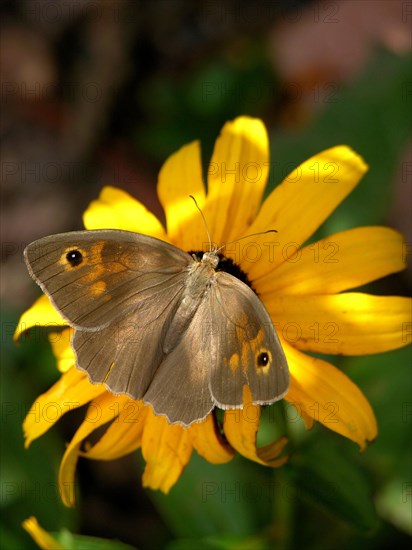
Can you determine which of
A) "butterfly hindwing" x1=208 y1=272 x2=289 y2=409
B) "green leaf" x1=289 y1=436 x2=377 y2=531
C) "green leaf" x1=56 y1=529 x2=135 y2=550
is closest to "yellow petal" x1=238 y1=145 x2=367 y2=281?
"butterfly hindwing" x1=208 y1=272 x2=289 y2=409

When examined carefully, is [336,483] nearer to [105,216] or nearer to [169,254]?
[169,254]

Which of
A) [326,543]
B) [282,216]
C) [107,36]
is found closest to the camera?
[282,216]

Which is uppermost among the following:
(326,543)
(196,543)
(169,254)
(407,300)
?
(169,254)

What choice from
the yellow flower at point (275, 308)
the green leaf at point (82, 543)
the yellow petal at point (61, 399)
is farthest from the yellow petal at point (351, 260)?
the green leaf at point (82, 543)

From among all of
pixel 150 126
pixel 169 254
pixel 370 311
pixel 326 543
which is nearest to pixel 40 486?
pixel 326 543

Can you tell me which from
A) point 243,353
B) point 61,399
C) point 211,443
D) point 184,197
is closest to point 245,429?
point 211,443

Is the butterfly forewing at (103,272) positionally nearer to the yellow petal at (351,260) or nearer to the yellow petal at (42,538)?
the yellow petal at (351,260)
